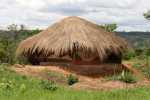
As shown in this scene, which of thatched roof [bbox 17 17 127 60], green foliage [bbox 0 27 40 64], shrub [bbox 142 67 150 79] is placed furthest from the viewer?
green foliage [bbox 0 27 40 64]

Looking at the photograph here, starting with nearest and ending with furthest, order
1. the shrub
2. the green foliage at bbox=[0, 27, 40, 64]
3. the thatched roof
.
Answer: the shrub
the thatched roof
the green foliage at bbox=[0, 27, 40, 64]

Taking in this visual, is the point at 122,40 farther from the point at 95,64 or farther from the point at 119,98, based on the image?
the point at 119,98

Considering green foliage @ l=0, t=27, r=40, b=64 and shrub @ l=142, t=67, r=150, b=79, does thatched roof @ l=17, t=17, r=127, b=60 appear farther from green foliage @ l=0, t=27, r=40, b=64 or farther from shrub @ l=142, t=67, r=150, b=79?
green foliage @ l=0, t=27, r=40, b=64

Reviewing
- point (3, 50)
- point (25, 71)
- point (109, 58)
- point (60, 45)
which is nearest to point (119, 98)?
point (25, 71)

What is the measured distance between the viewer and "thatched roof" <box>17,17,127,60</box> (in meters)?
20.3

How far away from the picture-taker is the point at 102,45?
2052 cm

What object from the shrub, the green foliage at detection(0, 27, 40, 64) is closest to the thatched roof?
the shrub

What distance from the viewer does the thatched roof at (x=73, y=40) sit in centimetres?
2031

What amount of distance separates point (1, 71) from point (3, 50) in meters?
10.4

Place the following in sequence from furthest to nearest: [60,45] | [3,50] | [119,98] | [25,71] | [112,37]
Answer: [3,50], [112,37], [60,45], [25,71], [119,98]

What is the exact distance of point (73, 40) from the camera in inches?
802

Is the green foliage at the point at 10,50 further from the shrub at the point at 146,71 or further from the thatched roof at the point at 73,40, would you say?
the shrub at the point at 146,71

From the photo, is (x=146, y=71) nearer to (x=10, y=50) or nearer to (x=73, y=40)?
(x=73, y=40)

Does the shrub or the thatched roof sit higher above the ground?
the thatched roof
